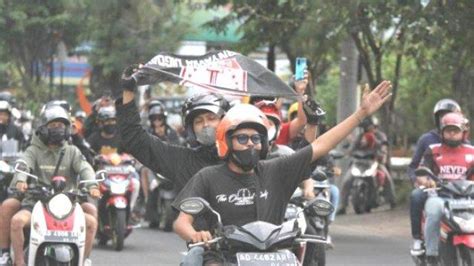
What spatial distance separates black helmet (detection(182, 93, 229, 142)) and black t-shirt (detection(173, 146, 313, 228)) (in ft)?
3.34

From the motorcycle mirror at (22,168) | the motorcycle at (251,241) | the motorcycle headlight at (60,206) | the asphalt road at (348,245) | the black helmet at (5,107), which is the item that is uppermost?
the black helmet at (5,107)

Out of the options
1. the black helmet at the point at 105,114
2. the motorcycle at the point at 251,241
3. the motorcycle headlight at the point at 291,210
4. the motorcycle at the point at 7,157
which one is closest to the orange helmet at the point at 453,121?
the motorcycle headlight at the point at 291,210

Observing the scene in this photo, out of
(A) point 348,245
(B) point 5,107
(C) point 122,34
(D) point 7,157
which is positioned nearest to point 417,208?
(D) point 7,157

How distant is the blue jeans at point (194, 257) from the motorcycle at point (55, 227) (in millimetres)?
4523

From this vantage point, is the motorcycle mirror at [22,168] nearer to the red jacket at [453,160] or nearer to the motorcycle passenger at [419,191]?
the motorcycle passenger at [419,191]

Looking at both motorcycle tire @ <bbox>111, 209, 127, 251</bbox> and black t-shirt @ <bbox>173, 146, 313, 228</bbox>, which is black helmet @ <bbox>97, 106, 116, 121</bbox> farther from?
black t-shirt @ <bbox>173, 146, 313, 228</bbox>

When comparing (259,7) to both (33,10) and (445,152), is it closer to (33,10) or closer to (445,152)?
(445,152)

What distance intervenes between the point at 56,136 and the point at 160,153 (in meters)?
4.28

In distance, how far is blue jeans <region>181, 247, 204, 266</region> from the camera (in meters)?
7.56

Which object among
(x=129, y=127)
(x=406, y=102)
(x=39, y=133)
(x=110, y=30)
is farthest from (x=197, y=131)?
(x=406, y=102)

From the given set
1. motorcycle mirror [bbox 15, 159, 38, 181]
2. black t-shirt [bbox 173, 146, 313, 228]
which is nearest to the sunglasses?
black t-shirt [bbox 173, 146, 313, 228]

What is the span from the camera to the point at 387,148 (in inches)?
993

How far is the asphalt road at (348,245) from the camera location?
16344 mm

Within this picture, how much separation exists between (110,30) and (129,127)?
25723 millimetres
